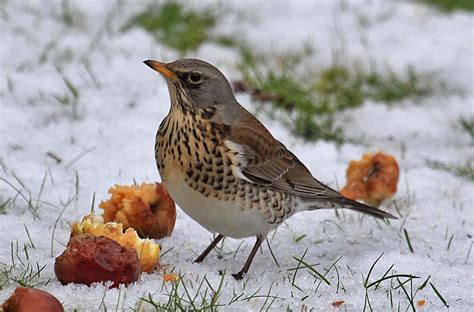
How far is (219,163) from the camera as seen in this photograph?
5086 millimetres

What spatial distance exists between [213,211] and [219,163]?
0.82 ft

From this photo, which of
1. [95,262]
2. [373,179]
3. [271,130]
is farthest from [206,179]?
[271,130]

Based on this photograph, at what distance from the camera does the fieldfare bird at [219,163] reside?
16.5 feet

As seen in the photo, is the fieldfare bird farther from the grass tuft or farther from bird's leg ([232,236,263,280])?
the grass tuft

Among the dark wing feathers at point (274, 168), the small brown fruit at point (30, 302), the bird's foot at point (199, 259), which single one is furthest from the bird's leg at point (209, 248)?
the small brown fruit at point (30, 302)

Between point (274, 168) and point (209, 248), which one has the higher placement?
point (274, 168)

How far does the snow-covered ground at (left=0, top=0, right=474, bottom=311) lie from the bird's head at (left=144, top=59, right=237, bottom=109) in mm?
844

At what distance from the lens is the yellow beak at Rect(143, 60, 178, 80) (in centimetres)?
519

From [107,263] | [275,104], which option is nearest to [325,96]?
[275,104]

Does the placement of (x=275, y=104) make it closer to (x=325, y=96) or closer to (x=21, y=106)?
(x=325, y=96)

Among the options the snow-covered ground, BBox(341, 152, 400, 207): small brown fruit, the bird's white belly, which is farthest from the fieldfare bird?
BBox(341, 152, 400, 207): small brown fruit

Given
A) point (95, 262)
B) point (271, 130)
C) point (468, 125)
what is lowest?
point (95, 262)

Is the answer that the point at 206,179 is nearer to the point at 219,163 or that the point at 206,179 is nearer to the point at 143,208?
the point at 219,163

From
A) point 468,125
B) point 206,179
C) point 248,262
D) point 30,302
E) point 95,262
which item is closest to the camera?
point 30,302
